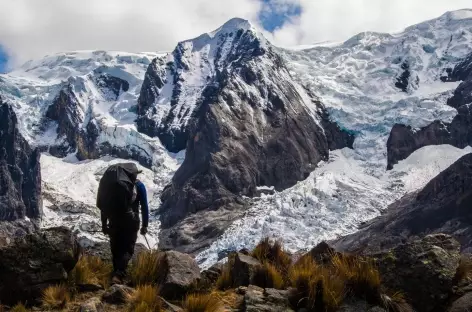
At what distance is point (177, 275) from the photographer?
12.7 metres

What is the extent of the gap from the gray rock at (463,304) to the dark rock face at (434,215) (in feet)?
470

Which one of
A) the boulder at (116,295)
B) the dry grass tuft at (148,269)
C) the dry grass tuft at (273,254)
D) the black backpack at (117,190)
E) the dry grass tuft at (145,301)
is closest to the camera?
the dry grass tuft at (145,301)

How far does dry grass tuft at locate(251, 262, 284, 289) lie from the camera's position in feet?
41.0

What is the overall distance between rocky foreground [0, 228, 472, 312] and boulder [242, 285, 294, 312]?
0.02 m

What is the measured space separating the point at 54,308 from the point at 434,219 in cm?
17080

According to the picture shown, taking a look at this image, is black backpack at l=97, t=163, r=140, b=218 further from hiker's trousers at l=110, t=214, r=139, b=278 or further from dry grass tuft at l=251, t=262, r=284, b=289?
dry grass tuft at l=251, t=262, r=284, b=289

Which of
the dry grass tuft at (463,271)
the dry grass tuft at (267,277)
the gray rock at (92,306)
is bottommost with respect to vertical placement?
the gray rock at (92,306)

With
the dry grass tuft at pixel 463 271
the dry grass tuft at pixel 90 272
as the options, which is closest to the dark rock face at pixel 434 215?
the dry grass tuft at pixel 463 271

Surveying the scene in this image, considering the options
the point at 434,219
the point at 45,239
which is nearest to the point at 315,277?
the point at 45,239

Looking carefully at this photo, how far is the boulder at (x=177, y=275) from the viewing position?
484 inches

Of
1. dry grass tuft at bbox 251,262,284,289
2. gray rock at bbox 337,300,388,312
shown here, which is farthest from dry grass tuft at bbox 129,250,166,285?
gray rock at bbox 337,300,388,312

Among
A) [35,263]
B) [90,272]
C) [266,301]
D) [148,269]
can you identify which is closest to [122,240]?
[90,272]

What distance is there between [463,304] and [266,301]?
3481 mm

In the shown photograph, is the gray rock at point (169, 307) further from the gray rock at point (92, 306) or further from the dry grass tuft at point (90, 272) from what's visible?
the dry grass tuft at point (90, 272)
